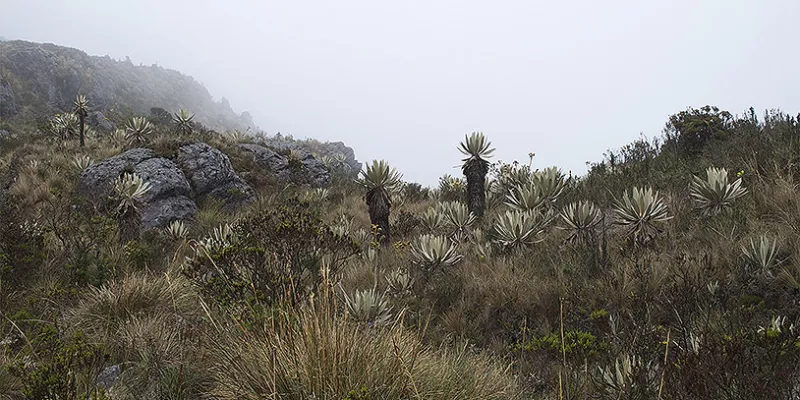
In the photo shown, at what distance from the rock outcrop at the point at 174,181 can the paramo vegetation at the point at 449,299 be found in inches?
39.8

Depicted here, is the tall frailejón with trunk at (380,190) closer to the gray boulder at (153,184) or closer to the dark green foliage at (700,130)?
the gray boulder at (153,184)

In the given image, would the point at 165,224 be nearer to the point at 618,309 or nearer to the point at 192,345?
the point at 192,345

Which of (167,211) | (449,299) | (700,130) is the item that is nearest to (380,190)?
(449,299)

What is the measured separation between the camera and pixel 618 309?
4113mm

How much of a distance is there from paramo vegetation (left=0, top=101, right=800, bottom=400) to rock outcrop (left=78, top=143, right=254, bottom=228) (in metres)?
1.01

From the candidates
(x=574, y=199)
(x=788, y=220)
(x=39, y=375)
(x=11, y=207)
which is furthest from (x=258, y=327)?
(x=574, y=199)

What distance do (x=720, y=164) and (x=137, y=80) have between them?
85.1m

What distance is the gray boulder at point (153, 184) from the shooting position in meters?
9.48

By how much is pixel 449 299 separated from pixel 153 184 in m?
8.45

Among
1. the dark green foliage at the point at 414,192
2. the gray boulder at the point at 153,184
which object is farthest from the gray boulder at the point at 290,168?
the gray boulder at the point at 153,184

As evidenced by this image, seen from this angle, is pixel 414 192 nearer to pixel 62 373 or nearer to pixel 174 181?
pixel 174 181

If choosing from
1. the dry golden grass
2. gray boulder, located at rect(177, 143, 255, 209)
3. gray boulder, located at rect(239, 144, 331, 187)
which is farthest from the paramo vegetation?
gray boulder, located at rect(239, 144, 331, 187)

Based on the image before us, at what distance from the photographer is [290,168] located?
15148mm

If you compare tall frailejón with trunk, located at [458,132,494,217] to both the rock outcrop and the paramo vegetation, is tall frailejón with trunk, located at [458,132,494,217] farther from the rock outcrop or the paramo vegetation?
the rock outcrop
